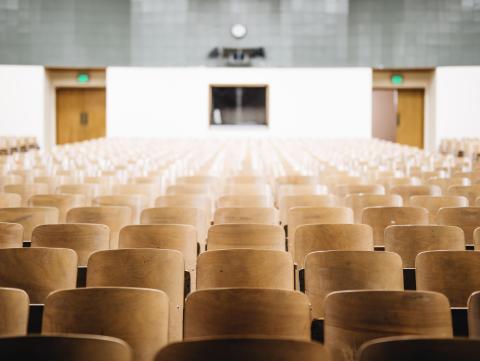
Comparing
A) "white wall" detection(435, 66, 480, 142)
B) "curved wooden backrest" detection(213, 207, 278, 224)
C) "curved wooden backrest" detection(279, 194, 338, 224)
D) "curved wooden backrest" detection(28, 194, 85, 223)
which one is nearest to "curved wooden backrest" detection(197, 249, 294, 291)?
"curved wooden backrest" detection(213, 207, 278, 224)

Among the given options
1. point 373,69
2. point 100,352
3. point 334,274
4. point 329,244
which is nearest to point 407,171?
point 329,244

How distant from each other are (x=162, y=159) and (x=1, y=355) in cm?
778

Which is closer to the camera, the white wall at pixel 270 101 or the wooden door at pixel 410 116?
the white wall at pixel 270 101

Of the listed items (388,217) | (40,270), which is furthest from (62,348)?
(388,217)

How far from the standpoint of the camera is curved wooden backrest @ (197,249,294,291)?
2729mm

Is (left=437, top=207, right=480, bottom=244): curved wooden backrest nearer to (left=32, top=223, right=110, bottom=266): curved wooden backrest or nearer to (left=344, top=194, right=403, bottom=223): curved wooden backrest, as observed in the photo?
(left=344, top=194, right=403, bottom=223): curved wooden backrest

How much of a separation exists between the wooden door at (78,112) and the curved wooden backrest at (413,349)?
2025 cm

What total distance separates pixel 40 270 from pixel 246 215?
1708mm

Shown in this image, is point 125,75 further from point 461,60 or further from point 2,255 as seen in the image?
point 2,255

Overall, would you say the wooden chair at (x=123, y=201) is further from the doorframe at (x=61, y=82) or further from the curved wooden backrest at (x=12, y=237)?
the doorframe at (x=61, y=82)

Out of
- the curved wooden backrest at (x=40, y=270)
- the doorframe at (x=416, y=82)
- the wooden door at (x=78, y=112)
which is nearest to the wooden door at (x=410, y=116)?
the doorframe at (x=416, y=82)

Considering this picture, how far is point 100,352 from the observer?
1.60 metres

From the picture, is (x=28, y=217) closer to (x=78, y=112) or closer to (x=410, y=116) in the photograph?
(x=78, y=112)

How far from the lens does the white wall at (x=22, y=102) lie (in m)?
19.0
